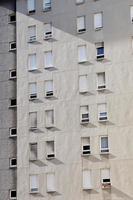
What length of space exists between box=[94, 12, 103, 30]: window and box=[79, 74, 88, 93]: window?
14.1ft

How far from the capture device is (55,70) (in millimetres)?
41625

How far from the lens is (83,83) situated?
40469mm

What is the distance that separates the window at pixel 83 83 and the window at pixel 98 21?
4.31 metres

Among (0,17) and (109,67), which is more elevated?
(0,17)

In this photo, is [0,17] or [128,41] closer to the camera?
[128,41]

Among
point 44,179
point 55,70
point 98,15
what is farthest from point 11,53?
point 44,179

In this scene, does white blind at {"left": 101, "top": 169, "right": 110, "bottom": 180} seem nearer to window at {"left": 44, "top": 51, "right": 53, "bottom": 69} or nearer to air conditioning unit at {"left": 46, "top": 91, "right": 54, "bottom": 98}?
air conditioning unit at {"left": 46, "top": 91, "right": 54, "bottom": 98}

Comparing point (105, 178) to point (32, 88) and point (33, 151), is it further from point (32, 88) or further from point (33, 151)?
point (32, 88)

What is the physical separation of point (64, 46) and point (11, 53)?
5.26m

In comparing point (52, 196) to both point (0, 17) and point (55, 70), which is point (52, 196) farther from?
point (0, 17)

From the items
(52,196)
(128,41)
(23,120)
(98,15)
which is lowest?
(52,196)

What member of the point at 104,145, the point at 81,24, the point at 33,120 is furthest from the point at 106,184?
the point at 81,24

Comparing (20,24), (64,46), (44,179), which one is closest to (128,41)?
(64,46)

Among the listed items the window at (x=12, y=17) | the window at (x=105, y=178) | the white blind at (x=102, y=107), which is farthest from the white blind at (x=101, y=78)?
the window at (x=12, y=17)
